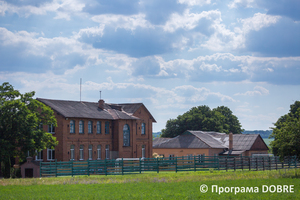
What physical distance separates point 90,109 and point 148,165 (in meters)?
17.2

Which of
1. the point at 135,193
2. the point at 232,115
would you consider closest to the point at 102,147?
the point at 135,193

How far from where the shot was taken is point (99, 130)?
58.8 meters

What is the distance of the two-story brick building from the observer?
53.5m

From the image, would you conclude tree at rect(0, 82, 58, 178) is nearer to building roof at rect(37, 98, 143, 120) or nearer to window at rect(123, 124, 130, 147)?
building roof at rect(37, 98, 143, 120)

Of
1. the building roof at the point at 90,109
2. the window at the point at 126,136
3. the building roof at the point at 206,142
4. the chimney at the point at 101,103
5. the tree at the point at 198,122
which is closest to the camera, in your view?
the building roof at the point at 90,109

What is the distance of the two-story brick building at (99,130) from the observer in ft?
176

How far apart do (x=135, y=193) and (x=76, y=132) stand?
3203 cm

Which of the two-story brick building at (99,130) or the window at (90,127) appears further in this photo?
the window at (90,127)

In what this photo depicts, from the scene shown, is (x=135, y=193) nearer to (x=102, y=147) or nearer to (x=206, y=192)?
(x=206, y=192)

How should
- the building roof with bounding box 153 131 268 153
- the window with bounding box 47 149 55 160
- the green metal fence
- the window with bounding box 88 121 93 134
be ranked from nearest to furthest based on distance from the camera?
1. the green metal fence
2. the window with bounding box 47 149 55 160
3. the window with bounding box 88 121 93 134
4. the building roof with bounding box 153 131 268 153

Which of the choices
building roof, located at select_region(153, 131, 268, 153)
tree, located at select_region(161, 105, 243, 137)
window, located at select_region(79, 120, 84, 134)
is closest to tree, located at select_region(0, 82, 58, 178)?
window, located at select_region(79, 120, 84, 134)

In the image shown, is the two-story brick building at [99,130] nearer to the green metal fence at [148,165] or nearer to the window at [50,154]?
the window at [50,154]

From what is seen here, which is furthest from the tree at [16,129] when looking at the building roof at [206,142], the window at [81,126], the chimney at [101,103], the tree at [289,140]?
the building roof at [206,142]

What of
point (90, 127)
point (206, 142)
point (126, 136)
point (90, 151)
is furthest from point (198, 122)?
point (90, 151)
